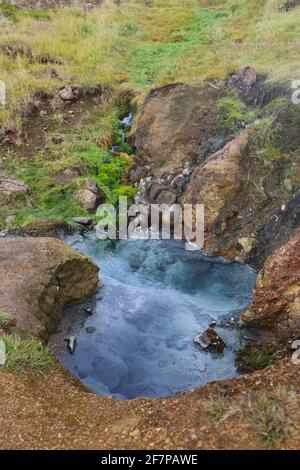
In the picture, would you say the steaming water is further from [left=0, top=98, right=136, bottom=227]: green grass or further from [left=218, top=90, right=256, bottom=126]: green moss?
[left=218, top=90, right=256, bottom=126]: green moss

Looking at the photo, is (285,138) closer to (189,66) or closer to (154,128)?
(154,128)

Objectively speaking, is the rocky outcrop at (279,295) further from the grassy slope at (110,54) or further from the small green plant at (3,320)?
the grassy slope at (110,54)

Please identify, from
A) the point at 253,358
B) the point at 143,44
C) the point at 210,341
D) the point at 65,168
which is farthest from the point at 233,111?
the point at 143,44

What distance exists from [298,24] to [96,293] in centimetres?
927

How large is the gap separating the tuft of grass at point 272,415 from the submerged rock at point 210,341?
5.60 ft

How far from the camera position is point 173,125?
1061 centimetres

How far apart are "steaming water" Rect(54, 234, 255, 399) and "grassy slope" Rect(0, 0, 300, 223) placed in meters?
1.88

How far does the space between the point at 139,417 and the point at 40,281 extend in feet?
8.26

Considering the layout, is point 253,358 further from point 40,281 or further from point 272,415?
point 40,281

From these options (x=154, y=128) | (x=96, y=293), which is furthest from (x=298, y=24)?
(x=96, y=293)

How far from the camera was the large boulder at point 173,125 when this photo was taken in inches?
396

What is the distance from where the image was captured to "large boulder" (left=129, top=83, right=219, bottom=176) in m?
10.0

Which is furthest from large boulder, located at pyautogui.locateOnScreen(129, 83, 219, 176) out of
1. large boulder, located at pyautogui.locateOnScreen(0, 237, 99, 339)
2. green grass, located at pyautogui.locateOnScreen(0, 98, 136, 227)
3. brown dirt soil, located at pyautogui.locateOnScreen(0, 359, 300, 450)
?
brown dirt soil, located at pyautogui.locateOnScreen(0, 359, 300, 450)
